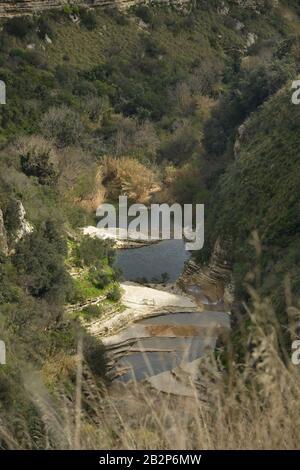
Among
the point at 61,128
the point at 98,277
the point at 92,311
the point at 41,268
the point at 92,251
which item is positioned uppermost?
the point at 61,128

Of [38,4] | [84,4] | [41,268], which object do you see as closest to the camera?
[41,268]

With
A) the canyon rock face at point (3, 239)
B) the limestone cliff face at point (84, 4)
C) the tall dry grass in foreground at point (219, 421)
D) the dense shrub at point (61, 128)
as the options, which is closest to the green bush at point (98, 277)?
the canyon rock face at point (3, 239)

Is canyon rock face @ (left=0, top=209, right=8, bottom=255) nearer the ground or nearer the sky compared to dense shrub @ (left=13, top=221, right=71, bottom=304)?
nearer the sky

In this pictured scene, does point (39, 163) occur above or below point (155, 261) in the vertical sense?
above

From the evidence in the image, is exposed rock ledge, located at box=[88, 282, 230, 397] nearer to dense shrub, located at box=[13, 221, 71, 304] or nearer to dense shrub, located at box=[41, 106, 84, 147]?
dense shrub, located at box=[13, 221, 71, 304]

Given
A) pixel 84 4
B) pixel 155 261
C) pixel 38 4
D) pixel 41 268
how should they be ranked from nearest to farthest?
pixel 41 268 < pixel 155 261 < pixel 38 4 < pixel 84 4

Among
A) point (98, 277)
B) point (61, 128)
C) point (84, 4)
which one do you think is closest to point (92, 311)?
point (98, 277)

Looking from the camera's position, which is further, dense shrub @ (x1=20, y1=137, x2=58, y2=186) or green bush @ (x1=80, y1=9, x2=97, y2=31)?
green bush @ (x1=80, y1=9, x2=97, y2=31)

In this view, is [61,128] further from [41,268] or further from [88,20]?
[88,20]

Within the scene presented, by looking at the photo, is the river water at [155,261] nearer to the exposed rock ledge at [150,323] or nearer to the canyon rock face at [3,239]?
the exposed rock ledge at [150,323]

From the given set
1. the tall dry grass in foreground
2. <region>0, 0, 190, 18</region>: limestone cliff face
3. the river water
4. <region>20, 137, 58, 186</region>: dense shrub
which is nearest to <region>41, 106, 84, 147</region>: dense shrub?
<region>20, 137, 58, 186</region>: dense shrub

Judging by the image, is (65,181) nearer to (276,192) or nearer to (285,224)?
(276,192)

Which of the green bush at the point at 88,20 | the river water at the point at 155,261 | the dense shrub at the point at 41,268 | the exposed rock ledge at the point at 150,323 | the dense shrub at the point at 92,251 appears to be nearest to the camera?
the exposed rock ledge at the point at 150,323

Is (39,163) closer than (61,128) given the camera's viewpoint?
Yes
